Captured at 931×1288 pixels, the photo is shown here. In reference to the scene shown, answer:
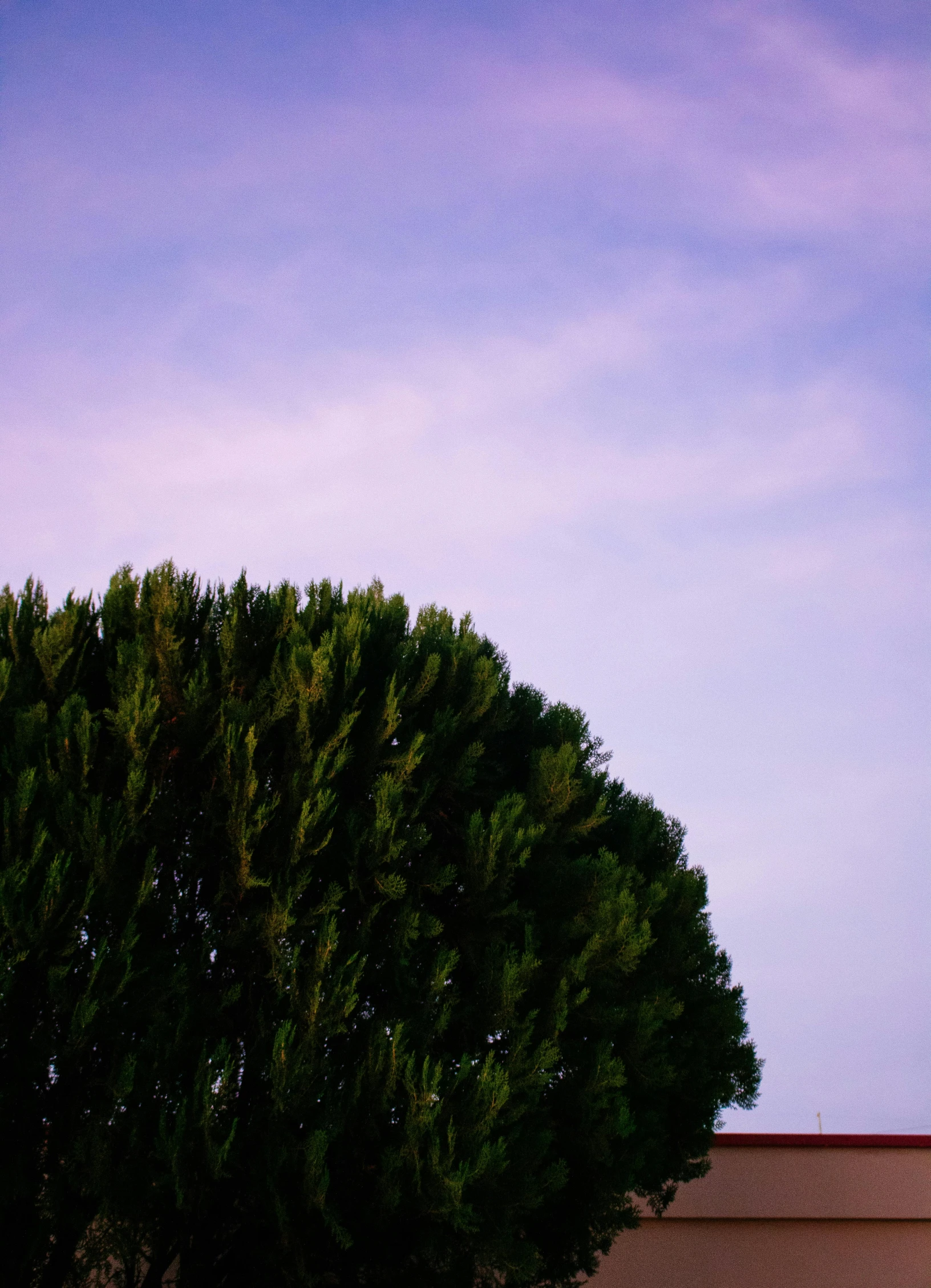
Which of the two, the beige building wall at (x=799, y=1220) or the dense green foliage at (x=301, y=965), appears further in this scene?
the beige building wall at (x=799, y=1220)

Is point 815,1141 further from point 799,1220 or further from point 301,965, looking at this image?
point 301,965

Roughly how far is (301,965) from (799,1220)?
7.21 metres

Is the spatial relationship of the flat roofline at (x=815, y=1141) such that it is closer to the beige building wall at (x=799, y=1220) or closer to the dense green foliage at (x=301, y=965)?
the beige building wall at (x=799, y=1220)

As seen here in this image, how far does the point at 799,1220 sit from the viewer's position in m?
9.63

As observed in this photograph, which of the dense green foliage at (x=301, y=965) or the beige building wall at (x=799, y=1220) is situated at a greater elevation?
the dense green foliage at (x=301, y=965)

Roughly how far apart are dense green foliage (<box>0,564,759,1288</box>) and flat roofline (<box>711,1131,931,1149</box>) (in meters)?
2.65

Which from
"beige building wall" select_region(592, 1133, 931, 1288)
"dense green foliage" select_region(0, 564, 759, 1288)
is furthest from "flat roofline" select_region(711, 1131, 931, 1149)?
Result: "dense green foliage" select_region(0, 564, 759, 1288)

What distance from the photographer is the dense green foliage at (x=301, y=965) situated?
5219mm

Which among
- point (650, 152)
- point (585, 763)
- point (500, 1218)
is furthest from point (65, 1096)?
point (650, 152)

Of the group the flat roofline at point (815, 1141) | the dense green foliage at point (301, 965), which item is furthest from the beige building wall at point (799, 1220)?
the dense green foliage at point (301, 965)

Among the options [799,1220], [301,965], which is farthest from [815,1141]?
[301,965]

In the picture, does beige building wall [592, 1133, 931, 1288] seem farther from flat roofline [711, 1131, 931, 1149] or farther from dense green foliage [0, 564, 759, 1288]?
dense green foliage [0, 564, 759, 1288]

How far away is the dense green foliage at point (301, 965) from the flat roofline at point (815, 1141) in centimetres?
265

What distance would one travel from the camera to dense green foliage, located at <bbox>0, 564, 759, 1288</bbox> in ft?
17.1
